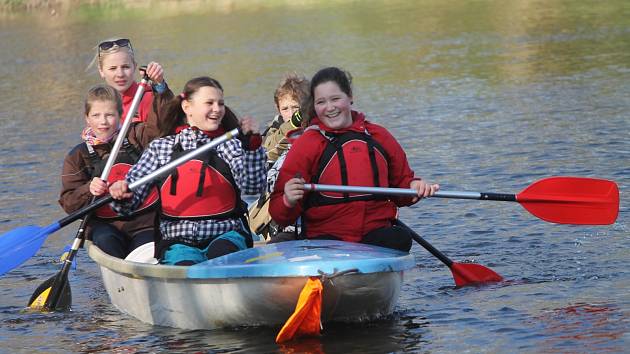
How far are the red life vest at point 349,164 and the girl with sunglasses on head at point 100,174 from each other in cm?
125

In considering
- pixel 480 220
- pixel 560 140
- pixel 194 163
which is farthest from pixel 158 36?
pixel 194 163

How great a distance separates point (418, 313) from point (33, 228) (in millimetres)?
2519

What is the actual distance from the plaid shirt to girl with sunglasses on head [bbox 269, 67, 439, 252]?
19 cm

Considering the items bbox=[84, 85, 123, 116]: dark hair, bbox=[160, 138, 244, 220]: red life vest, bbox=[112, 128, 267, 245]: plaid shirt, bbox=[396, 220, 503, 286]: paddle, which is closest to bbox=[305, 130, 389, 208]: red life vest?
bbox=[112, 128, 267, 245]: plaid shirt

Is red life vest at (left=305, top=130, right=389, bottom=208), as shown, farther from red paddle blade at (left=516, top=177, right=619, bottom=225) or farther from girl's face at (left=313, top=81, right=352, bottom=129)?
red paddle blade at (left=516, top=177, right=619, bottom=225)

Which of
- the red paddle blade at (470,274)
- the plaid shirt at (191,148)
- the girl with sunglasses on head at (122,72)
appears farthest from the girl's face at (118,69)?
the red paddle blade at (470,274)

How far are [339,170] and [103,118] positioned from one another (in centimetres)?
164

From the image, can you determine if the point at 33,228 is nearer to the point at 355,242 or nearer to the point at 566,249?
the point at 355,242

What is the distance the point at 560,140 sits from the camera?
12227mm

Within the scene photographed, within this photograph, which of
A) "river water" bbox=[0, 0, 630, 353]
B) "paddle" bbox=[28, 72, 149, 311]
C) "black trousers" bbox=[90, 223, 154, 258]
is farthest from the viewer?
"paddle" bbox=[28, 72, 149, 311]

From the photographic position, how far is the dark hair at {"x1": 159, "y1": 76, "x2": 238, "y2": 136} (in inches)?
259

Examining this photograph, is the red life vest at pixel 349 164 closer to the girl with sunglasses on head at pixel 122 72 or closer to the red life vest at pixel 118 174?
the red life vest at pixel 118 174

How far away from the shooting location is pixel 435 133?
13.3 metres

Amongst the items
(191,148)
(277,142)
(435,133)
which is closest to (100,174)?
(191,148)
